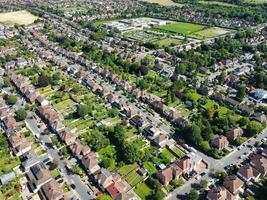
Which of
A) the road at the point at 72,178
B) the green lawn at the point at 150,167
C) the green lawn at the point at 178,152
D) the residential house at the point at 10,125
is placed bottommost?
the road at the point at 72,178

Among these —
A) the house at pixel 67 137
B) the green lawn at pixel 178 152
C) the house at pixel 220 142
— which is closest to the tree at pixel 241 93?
the house at pixel 220 142

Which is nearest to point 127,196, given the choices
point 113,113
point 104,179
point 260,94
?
point 104,179

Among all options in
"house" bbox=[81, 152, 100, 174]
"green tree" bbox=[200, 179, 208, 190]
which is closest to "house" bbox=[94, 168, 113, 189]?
"house" bbox=[81, 152, 100, 174]

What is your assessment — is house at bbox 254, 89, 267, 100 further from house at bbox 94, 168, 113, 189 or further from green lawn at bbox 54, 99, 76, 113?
house at bbox 94, 168, 113, 189

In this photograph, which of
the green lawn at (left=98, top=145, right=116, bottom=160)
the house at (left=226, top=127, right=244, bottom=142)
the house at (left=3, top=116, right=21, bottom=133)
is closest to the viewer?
the green lawn at (left=98, top=145, right=116, bottom=160)

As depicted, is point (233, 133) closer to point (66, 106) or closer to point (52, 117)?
point (52, 117)

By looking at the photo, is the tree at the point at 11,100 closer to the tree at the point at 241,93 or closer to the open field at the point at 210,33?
the tree at the point at 241,93
